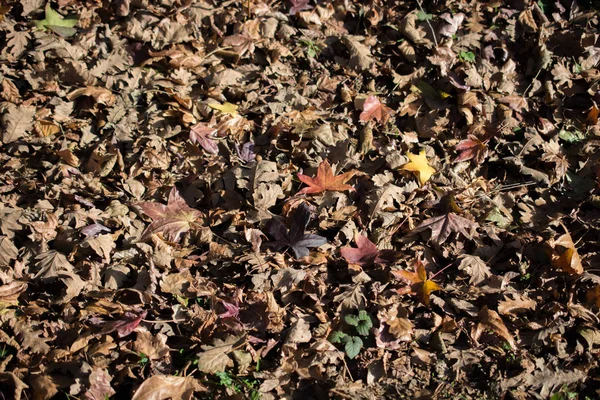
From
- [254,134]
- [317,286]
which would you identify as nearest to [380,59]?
[254,134]

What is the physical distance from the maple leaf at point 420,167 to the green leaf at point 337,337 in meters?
1.06

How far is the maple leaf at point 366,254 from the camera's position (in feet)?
9.16

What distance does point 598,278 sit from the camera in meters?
2.75

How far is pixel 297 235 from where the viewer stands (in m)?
2.80

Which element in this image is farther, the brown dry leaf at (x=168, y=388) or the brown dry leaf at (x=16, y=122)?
the brown dry leaf at (x=16, y=122)

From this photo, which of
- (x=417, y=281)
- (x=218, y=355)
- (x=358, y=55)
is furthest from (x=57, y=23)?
(x=417, y=281)

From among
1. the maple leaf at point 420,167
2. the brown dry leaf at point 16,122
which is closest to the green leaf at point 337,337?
the maple leaf at point 420,167

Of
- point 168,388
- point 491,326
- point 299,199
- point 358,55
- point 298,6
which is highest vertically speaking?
point 298,6

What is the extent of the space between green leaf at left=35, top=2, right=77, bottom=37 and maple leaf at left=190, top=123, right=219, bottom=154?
1158 mm

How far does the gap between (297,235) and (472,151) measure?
1280 millimetres

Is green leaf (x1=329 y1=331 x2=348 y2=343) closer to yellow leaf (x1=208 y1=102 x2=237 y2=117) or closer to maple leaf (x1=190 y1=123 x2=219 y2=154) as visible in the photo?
maple leaf (x1=190 y1=123 x2=219 y2=154)

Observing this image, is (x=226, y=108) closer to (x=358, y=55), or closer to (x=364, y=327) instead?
(x=358, y=55)

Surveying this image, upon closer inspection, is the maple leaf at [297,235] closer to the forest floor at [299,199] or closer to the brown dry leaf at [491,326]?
the forest floor at [299,199]

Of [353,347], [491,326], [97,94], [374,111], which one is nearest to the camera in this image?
[353,347]
